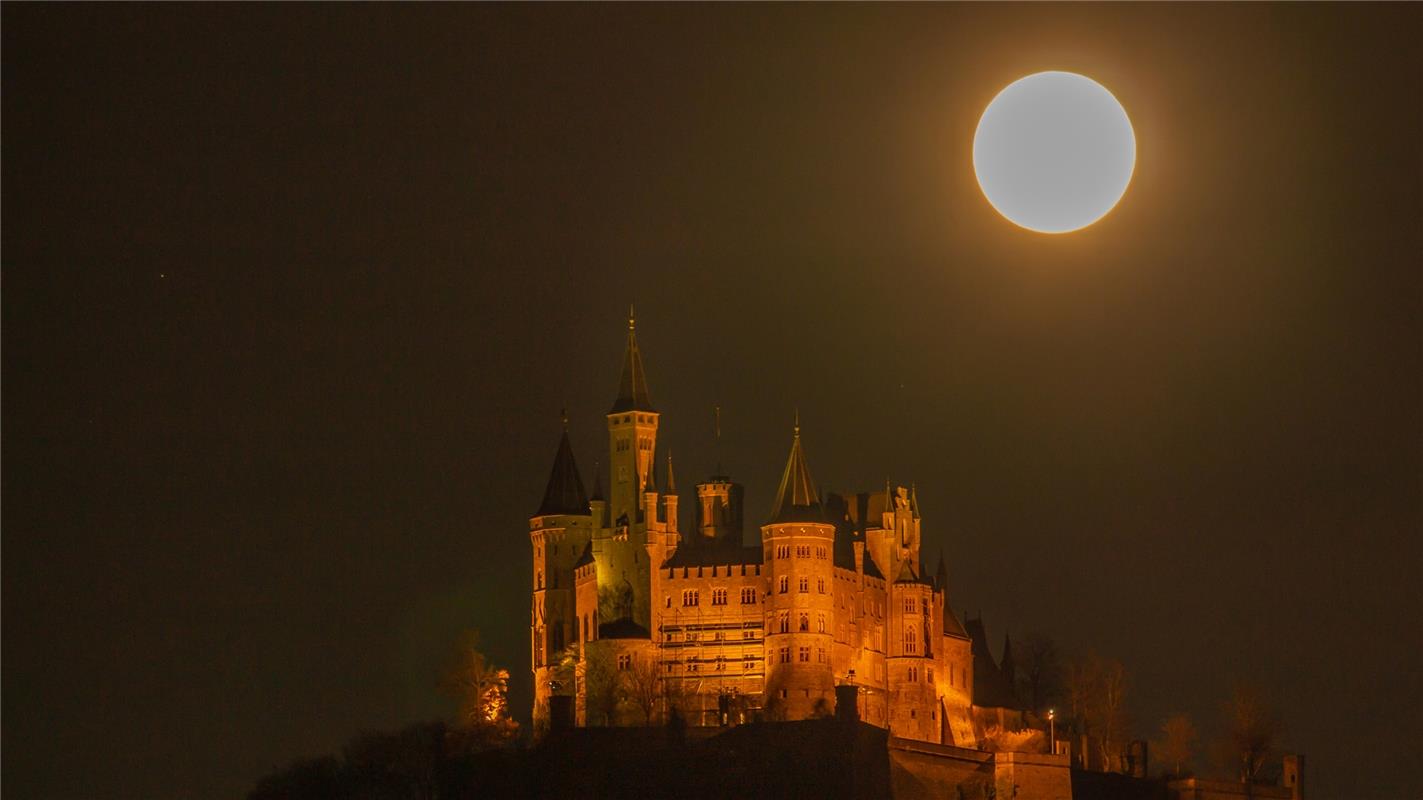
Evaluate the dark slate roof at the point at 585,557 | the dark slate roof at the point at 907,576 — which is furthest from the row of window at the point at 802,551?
the dark slate roof at the point at 585,557

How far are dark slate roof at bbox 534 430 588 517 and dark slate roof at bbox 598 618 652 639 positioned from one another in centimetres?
633

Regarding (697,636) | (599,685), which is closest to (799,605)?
(697,636)

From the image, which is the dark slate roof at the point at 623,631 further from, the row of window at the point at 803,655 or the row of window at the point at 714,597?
the row of window at the point at 803,655

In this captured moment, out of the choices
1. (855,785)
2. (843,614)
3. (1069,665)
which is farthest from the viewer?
(1069,665)

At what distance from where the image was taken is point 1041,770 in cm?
11388

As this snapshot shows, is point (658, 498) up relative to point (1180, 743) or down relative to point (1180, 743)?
up

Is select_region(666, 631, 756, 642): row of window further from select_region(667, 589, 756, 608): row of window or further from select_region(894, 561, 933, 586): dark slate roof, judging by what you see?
select_region(894, 561, 933, 586): dark slate roof

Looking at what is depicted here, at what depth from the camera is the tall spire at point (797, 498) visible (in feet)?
409

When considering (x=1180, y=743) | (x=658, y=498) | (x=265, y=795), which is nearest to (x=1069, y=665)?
(x=1180, y=743)

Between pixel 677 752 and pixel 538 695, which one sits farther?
pixel 538 695

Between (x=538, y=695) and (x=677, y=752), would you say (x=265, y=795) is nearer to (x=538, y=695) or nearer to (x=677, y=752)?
(x=538, y=695)

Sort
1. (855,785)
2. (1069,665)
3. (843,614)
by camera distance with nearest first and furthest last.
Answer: (855,785)
(843,614)
(1069,665)

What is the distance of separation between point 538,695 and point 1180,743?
23200 mm

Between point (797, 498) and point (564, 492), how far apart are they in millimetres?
9786
